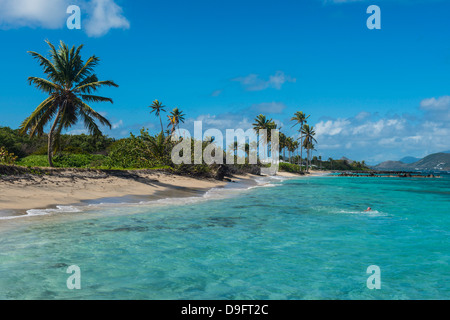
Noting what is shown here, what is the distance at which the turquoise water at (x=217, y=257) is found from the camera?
248 inches

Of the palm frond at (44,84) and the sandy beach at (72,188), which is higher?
the palm frond at (44,84)

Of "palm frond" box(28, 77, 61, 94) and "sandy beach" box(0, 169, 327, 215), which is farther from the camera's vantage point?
"palm frond" box(28, 77, 61, 94)

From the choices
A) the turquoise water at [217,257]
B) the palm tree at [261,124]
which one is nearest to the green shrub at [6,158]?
the turquoise water at [217,257]

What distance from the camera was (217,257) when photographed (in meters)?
8.54

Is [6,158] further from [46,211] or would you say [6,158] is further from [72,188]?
[46,211]

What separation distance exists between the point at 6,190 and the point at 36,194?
139 centimetres

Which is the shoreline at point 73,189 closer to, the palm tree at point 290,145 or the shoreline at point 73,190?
the shoreline at point 73,190

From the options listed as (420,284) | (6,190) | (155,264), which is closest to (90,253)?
(155,264)

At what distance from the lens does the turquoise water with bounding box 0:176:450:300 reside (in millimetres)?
6301

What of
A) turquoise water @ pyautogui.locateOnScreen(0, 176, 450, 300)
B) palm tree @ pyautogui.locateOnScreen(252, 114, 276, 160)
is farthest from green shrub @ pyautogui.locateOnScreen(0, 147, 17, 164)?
palm tree @ pyautogui.locateOnScreen(252, 114, 276, 160)

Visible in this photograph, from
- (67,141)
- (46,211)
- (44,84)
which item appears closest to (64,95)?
(44,84)

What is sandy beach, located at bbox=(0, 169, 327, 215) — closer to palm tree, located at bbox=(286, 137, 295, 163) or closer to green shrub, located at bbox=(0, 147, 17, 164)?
green shrub, located at bbox=(0, 147, 17, 164)

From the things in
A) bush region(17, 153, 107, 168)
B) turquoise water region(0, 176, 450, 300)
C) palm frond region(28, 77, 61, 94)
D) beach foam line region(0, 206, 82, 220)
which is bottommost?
turquoise water region(0, 176, 450, 300)

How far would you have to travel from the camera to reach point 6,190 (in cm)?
1576
